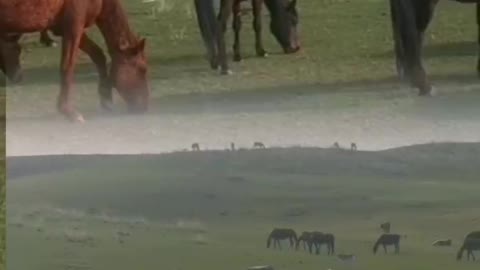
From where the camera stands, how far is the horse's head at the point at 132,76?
3.52 metres

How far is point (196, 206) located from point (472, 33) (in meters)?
0.83

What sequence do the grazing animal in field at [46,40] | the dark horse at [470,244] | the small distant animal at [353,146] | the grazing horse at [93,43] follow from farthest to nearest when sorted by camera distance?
the grazing animal in field at [46,40]
the grazing horse at [93,43]
the small distant animal at [353,146]
the dark horse at [470,244]

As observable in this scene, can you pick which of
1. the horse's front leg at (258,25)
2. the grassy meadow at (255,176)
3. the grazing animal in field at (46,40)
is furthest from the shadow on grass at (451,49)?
the grazing animal in field at (46,40)

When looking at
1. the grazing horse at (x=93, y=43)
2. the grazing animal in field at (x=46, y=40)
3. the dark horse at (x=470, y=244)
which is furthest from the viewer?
the grazing animal in field at (x=46, y=40)

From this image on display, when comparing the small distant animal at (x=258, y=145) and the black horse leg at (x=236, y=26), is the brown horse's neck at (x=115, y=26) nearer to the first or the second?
the black horse leg at (x=236, y=26)

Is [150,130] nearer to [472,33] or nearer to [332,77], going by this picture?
[332,77]

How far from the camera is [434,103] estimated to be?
3473mm

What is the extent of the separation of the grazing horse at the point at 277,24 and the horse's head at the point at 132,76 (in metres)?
0.24

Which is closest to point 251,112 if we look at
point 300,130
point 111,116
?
point 300,130

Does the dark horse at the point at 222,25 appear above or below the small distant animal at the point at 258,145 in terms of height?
above

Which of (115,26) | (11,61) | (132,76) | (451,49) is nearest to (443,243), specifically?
(451,49)

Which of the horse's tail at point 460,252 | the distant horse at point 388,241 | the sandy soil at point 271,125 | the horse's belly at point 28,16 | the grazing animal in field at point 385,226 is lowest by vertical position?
the horse's tail at point 460,252

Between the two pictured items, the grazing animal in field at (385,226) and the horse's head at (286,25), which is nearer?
the grazing animal in field at (385,226)

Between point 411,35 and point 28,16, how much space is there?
1024 mm
